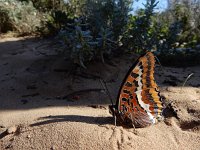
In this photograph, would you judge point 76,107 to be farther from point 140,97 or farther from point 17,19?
point 17,19

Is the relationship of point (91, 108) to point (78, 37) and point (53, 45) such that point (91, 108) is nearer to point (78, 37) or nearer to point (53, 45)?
point (78, 37)

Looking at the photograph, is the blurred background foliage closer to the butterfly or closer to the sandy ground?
the sandy ground

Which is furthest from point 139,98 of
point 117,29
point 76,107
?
point 117,29

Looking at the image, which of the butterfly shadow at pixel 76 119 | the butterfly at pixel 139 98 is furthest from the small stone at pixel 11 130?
the butterfly at pixel 139 98

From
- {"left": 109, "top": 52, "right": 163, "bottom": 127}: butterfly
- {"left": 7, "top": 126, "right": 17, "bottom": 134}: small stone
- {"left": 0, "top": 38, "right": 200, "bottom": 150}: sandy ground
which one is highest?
{"left": 109, "top": 52, "right": 163, "bottom": 127}: butterfly

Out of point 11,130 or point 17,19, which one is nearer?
point 11,130

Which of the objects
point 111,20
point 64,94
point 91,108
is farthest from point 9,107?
point 111,20

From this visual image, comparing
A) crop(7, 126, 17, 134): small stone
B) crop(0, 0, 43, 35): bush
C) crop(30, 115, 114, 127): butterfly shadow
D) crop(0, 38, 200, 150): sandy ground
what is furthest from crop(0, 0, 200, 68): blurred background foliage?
crop(7, 126, 17, 134): small stone
